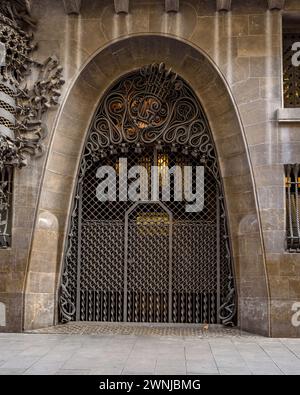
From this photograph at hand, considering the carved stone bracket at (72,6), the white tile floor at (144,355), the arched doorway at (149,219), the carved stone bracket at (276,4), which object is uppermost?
the carved stone bracket at (72,6)

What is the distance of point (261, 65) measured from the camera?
34.4 feet

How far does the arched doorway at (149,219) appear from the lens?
11.2 metres

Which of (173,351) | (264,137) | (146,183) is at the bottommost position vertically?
(173,351)

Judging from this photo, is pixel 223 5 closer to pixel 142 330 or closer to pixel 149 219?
pixel 149 219

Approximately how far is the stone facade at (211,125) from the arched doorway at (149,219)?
1.20 ft

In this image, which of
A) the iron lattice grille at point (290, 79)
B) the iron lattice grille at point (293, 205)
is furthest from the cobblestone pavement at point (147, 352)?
the iron lattice grille at point (290, 79)

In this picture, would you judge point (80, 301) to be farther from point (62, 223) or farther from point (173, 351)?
point (173, 351)

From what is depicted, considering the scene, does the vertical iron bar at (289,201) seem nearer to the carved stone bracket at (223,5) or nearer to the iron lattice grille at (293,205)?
the iron lattice grille at (293,205)

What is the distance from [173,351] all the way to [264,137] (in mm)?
4646

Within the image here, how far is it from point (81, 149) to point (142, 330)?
415 centimetres

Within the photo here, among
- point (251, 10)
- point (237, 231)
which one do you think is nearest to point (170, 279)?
point (237, 231)

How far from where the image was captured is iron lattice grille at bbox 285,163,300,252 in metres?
10.1

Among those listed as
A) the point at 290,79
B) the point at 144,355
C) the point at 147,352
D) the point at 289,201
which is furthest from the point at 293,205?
the point at 144,355

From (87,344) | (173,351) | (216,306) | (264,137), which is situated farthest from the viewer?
(216,306)
